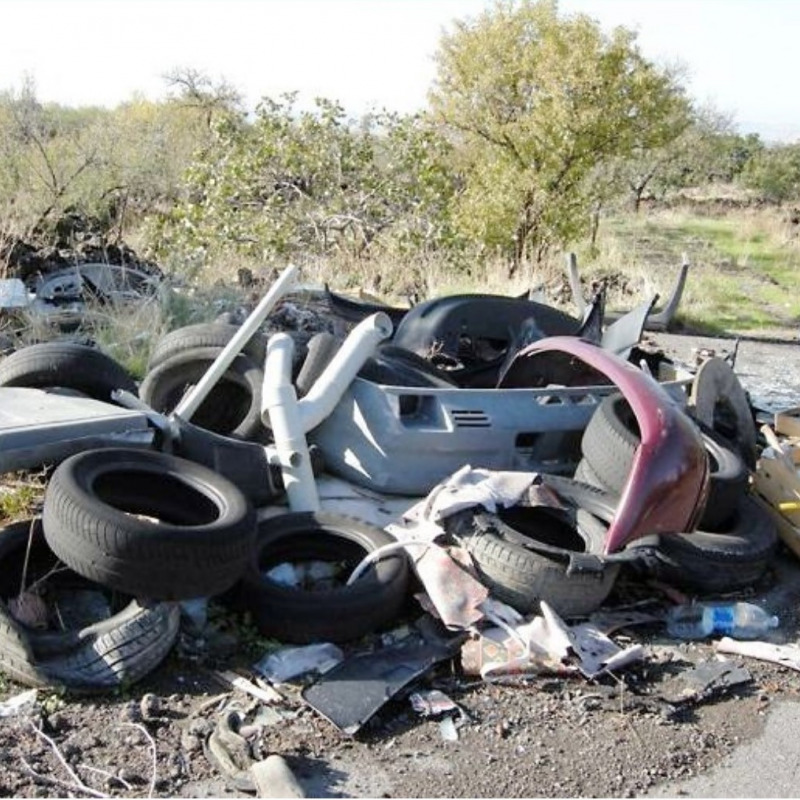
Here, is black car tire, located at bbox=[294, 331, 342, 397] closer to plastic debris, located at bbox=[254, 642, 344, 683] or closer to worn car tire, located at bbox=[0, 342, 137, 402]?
worn car tire, located at bbox=[0, 342, 137, 402]

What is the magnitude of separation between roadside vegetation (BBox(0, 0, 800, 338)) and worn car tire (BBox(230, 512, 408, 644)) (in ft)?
11.1

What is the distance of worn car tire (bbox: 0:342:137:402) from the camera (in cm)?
582

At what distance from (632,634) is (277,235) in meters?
10.2

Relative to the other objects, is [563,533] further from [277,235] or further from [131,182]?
[131,182]

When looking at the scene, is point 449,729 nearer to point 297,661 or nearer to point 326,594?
point 297,661

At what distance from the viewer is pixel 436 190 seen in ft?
47.5

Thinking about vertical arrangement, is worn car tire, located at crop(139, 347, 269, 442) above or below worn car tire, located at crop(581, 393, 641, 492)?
below

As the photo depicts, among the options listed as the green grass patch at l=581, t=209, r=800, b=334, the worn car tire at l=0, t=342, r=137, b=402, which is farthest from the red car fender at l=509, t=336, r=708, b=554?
the green grass patch at l=581, t=209, r=800, b=334

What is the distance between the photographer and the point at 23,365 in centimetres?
585

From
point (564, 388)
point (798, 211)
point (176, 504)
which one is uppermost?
point (798, 211)

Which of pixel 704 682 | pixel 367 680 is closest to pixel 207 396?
pixel 367 680

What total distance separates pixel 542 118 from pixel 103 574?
14240 mm

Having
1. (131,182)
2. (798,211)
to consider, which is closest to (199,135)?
(131,182)

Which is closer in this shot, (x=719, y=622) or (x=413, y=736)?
(x=413, y=736)
